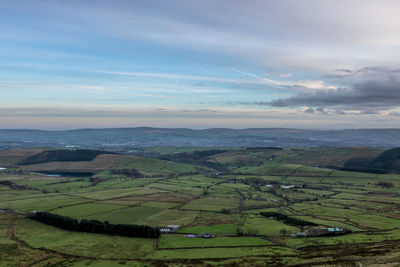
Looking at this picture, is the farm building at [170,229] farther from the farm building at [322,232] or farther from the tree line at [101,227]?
the farm building at [322,232]

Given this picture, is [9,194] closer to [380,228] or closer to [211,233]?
[211,233]

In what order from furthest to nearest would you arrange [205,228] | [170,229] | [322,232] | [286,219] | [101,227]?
[286,219]
[205,228]
[170,229]
[101,227]
[322,232]

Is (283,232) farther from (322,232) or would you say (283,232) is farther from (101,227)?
(101,227)

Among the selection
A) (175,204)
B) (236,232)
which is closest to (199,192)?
(175,204)

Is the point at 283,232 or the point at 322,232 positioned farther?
the point at 322,232

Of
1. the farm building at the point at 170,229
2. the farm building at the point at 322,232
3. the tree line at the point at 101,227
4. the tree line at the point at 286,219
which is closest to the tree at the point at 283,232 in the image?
the farm building at the point at 322,232

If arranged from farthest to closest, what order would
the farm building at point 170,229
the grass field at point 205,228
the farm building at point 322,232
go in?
the farm building at point 170,229 → the farm building at point 322,232 → the grass field at point 205,228

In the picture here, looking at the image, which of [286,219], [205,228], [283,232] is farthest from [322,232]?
[205,228]

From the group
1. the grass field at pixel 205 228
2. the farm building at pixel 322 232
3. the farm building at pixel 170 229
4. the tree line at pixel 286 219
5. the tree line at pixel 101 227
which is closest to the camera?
the grass field at pixel 205 228

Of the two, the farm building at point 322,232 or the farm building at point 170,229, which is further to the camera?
the farm building at point 170,229

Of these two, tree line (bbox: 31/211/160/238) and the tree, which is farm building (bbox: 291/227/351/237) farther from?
tree line (bbox: 31/211/160/238)
